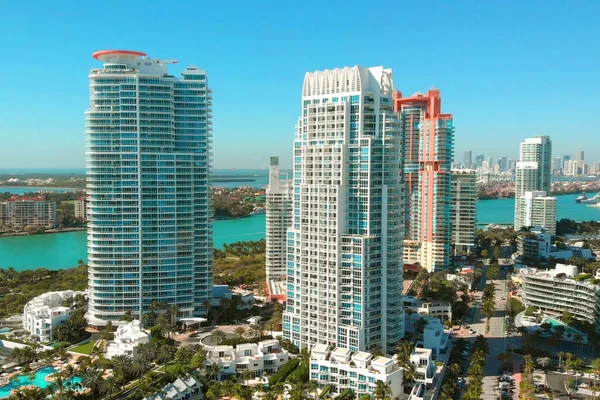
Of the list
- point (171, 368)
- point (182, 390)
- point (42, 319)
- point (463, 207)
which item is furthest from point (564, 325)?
point (42, 319)

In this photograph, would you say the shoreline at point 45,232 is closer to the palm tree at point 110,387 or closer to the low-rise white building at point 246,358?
the low-rise white building at point 246,358

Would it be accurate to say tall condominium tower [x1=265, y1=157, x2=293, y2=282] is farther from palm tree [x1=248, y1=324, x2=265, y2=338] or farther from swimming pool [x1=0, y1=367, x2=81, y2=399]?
swimming pool [x1=0, y1=367, x2=81, y2=399]

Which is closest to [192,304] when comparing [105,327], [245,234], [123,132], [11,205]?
[105,327]

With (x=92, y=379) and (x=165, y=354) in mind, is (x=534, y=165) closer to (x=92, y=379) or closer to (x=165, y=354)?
(x=165, y=354)

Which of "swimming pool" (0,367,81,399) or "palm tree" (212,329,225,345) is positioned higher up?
"palm tree" (212,329,225,345)

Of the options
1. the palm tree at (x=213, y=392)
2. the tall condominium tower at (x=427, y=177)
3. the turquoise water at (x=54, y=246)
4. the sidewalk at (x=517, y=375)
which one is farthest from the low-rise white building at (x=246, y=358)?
the turquoise water at (x=54, y=246)

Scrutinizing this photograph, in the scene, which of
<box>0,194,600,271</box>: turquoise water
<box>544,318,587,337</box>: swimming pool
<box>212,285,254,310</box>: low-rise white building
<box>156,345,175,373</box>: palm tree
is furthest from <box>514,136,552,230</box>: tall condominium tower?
<box>156,345,175,373</box>: palm tree
